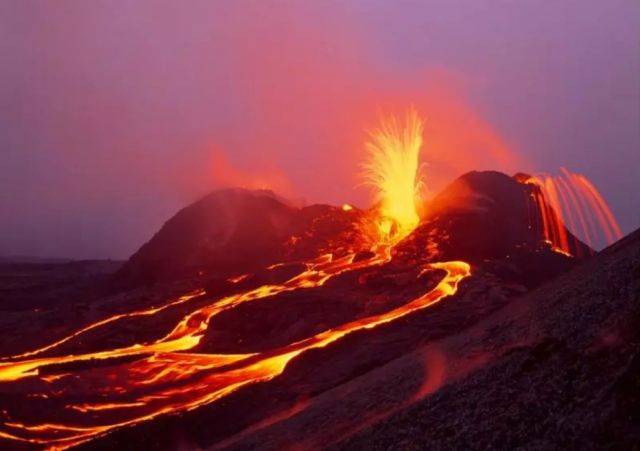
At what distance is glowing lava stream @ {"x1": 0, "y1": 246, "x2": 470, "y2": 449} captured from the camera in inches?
1033

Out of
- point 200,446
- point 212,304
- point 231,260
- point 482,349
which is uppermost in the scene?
point 231,260

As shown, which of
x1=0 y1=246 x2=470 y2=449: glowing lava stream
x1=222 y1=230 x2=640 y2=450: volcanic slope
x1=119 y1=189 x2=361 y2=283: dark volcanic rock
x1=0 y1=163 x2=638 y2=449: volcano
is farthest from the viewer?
x1=119 y1=189 x2=361 y2=283: dark volcanic rock

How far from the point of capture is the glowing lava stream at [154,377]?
86.1ft

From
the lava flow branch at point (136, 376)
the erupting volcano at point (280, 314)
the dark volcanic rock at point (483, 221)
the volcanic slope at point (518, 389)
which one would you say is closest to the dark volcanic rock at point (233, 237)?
the erupting volcano at point (280, 314)

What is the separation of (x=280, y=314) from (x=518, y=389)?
31103mm

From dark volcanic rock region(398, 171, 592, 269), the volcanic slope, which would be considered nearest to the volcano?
the volcanic slope

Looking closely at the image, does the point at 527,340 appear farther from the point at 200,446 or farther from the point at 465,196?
the point at 465,196

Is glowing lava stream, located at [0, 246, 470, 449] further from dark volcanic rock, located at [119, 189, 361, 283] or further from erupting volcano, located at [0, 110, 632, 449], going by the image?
dark volcanic rock, located at [119, 189, 361, 283]

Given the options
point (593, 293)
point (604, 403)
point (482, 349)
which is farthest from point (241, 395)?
point (604, 403)

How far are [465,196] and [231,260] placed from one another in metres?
33.5

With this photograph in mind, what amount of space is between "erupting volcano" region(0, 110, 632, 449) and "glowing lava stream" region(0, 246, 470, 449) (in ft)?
0.43

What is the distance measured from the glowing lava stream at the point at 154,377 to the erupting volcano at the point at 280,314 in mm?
132

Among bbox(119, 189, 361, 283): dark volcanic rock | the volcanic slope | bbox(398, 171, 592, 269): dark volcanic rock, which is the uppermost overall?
bbox(119, 189, 361, 283): dark volcanic rock

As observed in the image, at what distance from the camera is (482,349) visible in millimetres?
19641
